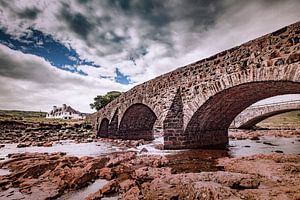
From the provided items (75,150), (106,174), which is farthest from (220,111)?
(75,150)

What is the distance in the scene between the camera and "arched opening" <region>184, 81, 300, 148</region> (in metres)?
7.65

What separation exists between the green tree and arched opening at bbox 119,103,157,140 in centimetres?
3216

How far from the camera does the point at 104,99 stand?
4991 cm

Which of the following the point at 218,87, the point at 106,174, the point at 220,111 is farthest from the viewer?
the point at 220,111

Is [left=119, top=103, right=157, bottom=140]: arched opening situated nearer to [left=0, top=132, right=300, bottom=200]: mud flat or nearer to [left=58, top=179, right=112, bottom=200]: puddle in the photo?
[left=0, top=132, right=300, bottom=200]: mud flat

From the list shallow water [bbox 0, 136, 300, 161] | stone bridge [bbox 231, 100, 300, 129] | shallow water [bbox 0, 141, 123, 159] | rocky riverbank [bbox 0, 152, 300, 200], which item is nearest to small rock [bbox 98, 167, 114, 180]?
rocky riverbank [bbox 0, 152, 300, 200]

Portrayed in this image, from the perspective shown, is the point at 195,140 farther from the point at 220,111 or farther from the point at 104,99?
the point at 104,99

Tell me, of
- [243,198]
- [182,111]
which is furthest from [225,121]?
[243,198]

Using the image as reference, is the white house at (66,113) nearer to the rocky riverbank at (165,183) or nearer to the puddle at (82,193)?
the rocky riverbank at (165,183)

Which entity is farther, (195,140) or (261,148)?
(261,148)

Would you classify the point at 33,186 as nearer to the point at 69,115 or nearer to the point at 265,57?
the point at 265,57

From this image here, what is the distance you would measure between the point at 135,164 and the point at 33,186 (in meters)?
2.82

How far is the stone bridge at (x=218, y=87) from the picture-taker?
577 cm

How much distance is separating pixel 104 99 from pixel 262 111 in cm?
3478
